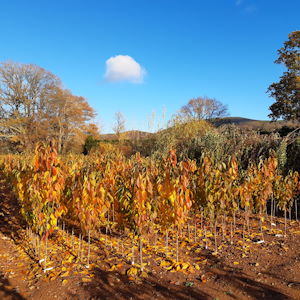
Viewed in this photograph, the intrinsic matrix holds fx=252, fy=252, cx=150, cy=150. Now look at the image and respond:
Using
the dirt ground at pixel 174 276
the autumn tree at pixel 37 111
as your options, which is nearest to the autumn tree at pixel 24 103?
the autumn tree at pixel 37 111

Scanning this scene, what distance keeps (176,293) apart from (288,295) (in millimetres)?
1445

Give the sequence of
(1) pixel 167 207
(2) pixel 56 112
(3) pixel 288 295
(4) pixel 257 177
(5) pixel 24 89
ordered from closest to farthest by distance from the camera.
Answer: (3) pixel 288 295 → (1) pixel 167 207 → (4) pixel 257 177 → (5) pixel 24 89 → (2) pixel 56 112

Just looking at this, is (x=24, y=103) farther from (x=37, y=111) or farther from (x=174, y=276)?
(x=174, y=276)

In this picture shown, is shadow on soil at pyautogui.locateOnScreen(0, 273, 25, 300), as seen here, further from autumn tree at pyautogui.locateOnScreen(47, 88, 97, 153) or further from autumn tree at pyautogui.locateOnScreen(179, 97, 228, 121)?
autumn tree at pyautogui.locateOnScreen(179, 97, 228, 121)

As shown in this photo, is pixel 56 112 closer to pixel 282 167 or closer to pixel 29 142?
pixel 29 142

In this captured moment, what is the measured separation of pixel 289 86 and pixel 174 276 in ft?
72.2

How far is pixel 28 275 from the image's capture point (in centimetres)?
393

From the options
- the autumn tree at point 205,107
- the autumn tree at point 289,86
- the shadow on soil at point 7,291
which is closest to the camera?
the shadow on soil at point 7,291

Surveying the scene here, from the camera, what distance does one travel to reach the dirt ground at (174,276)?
3379mm

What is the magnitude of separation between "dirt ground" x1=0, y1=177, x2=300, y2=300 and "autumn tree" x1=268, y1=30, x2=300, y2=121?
767 inches

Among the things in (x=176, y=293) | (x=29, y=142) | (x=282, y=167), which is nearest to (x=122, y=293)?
(x=176, y=293)

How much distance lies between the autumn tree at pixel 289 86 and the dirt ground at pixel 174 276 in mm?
19485

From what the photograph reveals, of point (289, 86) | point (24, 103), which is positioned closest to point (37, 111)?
point (24, 103)

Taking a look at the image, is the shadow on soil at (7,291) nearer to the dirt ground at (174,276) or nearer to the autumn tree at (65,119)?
the dirt ground at (174,276)
